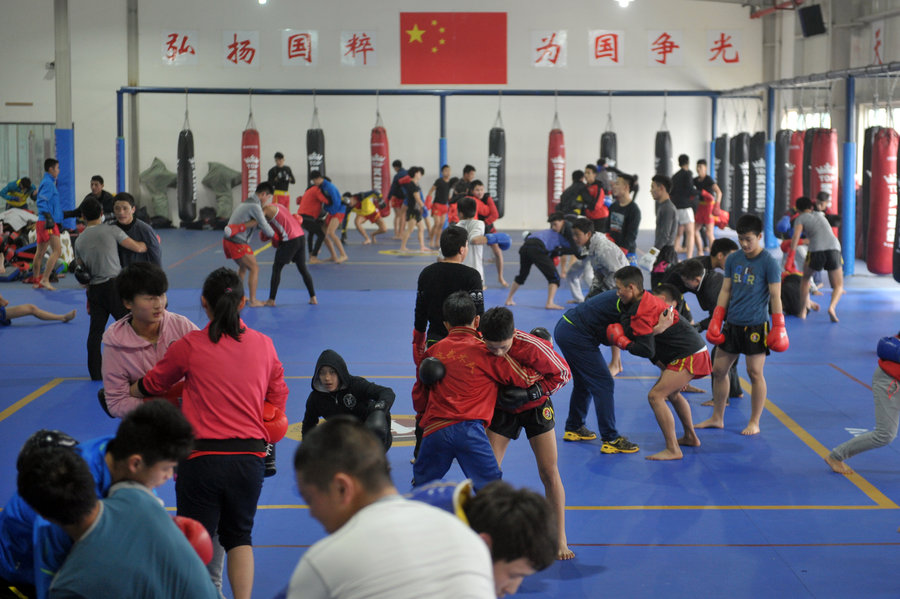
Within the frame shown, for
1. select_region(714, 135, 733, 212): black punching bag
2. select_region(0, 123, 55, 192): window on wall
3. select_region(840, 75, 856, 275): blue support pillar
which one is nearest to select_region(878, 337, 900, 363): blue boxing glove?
select_region(840, 75, 856, 275): blue support pillar

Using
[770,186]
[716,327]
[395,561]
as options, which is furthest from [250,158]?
[395,561]

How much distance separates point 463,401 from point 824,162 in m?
13.0

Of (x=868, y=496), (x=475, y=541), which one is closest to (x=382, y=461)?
(x=475, y=541)

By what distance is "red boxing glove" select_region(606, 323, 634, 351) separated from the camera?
6.70m

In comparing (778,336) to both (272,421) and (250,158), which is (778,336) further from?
(250,158)

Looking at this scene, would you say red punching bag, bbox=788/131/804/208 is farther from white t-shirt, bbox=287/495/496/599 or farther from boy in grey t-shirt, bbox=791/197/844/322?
white t-shirt, bbox=287/495/496/599

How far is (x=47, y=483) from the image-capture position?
2564mm

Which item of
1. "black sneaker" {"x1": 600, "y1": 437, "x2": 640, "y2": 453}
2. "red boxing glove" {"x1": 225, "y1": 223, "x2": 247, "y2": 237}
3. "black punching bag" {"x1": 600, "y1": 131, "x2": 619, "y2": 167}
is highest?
"black punching bag" {"x1": 600, "y1": 131, "x2": 619, "y2": 167}

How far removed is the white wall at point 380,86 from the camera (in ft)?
81.5

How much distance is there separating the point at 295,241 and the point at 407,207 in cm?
699

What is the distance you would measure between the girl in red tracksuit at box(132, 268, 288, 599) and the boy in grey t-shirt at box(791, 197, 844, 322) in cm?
994

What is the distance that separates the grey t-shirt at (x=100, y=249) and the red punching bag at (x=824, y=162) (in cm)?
1159

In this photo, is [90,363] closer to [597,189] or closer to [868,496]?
[868,496]

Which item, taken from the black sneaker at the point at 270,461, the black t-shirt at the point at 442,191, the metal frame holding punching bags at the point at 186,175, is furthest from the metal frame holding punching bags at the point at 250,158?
the black sneaker at the point at 270,461
